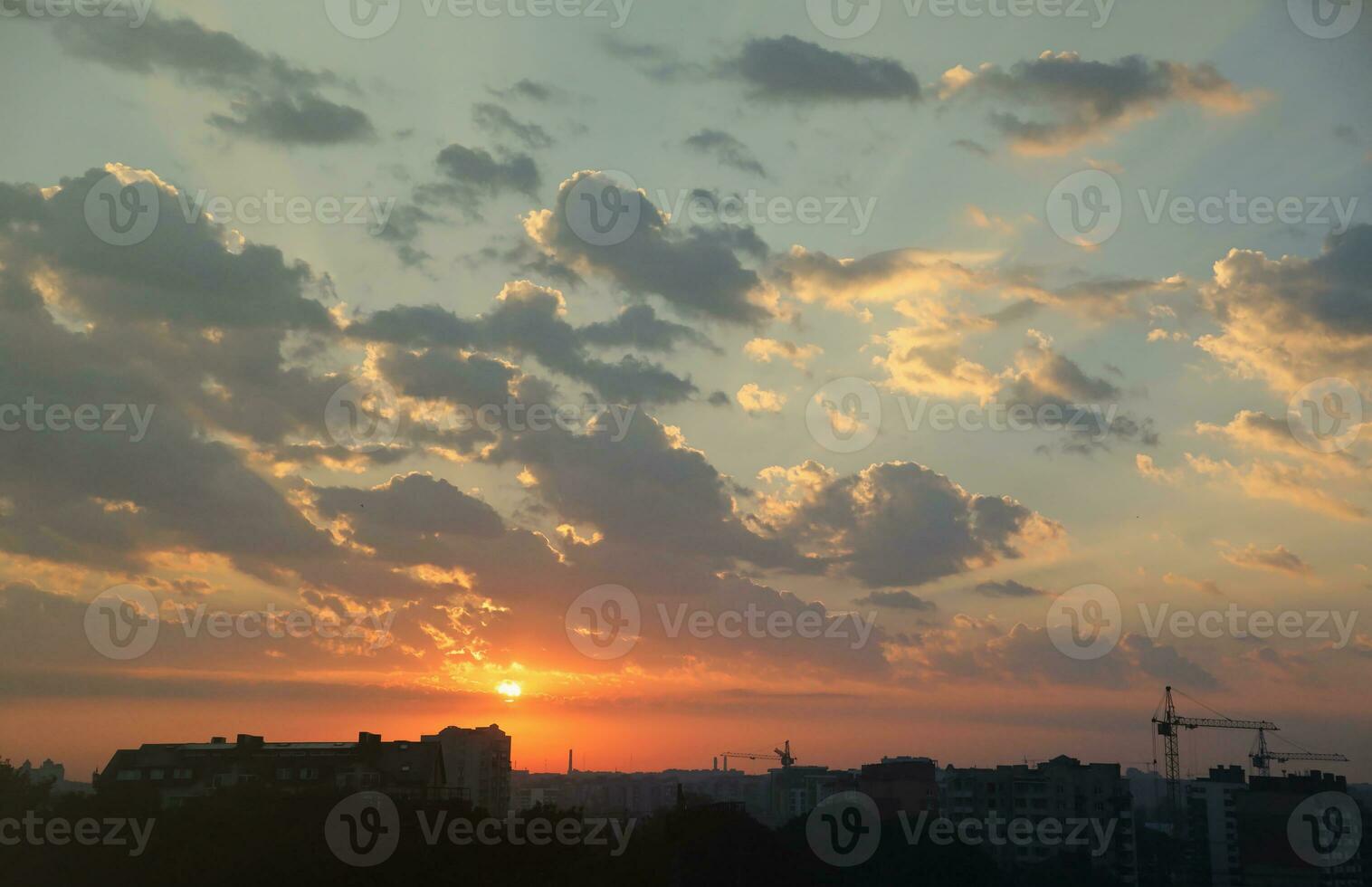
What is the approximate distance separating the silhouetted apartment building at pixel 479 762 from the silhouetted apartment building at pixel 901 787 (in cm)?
5241

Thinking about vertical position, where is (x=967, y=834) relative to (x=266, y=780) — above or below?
below

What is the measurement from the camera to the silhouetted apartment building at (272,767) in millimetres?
89062

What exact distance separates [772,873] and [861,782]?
92290mm

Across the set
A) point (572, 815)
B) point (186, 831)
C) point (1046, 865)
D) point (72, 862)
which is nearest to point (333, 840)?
point (186, 831)

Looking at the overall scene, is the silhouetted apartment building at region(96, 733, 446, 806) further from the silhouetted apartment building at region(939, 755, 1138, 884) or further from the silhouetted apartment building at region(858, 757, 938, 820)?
the silhouetted apartment building at region(858, 757, 938, 820)

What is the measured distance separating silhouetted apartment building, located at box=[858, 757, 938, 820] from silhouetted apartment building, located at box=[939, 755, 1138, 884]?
8.64 m

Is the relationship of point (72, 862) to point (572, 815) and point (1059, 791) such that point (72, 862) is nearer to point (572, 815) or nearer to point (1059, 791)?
point (572, 815)

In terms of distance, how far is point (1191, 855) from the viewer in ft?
596

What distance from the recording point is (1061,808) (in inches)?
5556

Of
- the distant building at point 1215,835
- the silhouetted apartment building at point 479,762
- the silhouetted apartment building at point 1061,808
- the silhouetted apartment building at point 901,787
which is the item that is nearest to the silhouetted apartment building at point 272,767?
the silhouetted apartment building at point 479,762

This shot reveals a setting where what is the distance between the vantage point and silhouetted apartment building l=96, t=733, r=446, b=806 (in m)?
89.1

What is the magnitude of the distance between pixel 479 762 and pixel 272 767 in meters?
64.1

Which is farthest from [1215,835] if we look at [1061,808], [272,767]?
[272,767]

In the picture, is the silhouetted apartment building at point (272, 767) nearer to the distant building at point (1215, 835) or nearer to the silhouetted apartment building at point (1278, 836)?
the silhouetted apartment building at point (1278, 836)
